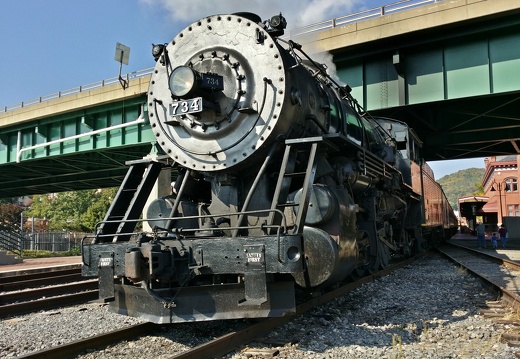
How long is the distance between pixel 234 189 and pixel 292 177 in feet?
2.35

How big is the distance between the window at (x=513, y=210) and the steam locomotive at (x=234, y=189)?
4929 cm

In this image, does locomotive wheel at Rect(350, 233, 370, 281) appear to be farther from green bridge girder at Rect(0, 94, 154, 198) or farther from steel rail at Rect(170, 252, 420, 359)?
green bridge girder at Rect(0, 94, 154, 198)

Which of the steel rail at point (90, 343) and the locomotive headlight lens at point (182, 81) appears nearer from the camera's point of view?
the steel rail at point (90, 343)

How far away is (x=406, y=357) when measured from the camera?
3.95 metres

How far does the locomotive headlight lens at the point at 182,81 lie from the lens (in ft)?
16.3

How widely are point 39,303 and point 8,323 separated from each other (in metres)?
1.08

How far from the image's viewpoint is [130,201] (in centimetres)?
618

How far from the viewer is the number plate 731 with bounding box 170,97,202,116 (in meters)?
5.06

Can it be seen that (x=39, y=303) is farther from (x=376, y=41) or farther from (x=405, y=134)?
(x=376, y=41)

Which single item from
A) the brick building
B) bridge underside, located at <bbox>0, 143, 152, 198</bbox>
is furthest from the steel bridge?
the brick building

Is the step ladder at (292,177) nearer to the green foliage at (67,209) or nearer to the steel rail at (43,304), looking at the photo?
the steel rail at (43,304)

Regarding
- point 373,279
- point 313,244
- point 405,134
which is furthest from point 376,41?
point 313,244

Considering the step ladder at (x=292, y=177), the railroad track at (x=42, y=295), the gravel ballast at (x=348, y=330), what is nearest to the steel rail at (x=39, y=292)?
the railroad track at (x=42, y=295)

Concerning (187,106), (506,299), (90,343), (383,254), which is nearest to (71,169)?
(383,254)
